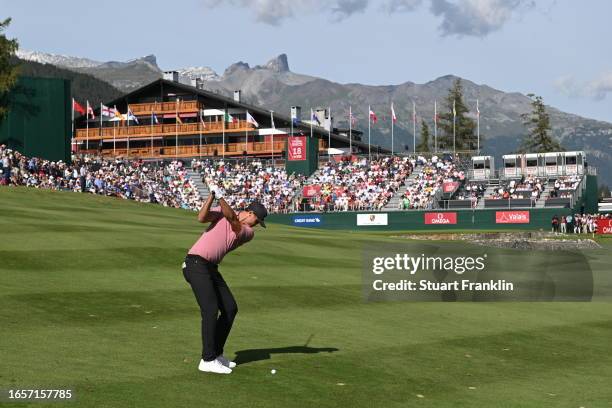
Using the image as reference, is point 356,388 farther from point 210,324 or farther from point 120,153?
point 120,153

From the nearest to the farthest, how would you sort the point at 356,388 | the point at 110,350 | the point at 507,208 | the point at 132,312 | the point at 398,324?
1. the point at 356,388
2. the point at 110,350
3. the point at 132,312
4. the point at 398,324
5. the point at 507,208

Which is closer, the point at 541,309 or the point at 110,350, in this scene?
the point at 110,350

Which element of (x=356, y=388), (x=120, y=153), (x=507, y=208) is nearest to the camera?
(x=356, y=388)

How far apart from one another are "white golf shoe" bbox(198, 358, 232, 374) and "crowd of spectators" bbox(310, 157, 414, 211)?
67.2 meters

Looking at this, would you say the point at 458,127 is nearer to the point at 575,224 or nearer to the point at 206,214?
the point at 575,224

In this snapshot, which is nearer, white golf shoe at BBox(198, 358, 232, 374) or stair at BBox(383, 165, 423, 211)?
white golf shoe at BBox(198, 358, 232, 374)

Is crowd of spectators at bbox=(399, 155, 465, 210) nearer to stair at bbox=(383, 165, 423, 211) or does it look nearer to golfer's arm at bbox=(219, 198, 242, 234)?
stair at bbox=(383, 165, 423, 211)

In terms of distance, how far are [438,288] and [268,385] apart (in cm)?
1133

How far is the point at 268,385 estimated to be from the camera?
1139 cm

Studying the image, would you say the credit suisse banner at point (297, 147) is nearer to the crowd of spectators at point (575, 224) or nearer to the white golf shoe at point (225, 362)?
the crowd of spectators at point (575, 224)

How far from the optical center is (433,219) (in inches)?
2980

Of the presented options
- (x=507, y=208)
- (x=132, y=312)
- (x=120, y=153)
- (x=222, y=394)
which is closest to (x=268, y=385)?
(x=222, y=394)

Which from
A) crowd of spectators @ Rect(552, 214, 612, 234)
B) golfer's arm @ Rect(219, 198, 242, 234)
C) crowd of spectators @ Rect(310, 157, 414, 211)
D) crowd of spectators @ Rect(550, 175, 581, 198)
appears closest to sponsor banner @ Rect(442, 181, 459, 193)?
crowd of spectators @ Rect(310, 157, 414, 211)

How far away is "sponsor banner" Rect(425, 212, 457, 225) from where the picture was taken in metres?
75.2
